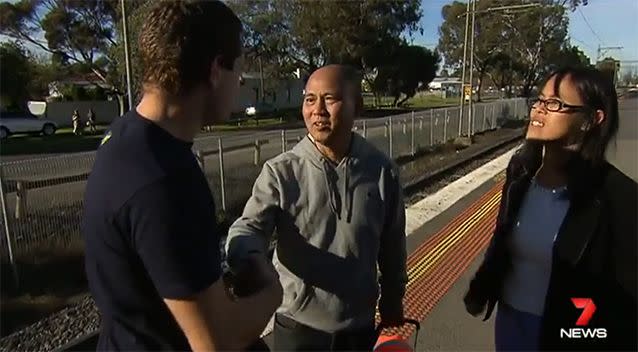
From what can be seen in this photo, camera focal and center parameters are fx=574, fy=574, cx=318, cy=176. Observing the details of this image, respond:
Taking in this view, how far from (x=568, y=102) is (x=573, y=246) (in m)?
0.57

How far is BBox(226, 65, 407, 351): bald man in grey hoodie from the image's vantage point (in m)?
2.27

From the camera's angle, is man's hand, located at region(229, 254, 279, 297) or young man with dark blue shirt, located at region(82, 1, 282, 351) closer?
young man with dark blue shirt, located at region(82, 1, 282, 351)

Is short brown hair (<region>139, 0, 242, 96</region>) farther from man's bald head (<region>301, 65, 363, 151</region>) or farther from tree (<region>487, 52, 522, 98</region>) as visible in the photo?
tree (<region>487, 52, 522, 98</region>)

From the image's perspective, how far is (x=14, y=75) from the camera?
3275 cm

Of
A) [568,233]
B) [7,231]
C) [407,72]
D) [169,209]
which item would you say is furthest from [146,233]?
[407,72]

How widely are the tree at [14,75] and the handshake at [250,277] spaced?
3271 cm

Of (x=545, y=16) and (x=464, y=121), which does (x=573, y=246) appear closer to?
(x=464, y=121)

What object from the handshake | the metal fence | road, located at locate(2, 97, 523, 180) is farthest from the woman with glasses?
road, located at locate(2, 97, 523, 180)

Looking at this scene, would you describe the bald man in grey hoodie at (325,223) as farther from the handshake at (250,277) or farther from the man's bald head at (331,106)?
the handshake at (250,277)

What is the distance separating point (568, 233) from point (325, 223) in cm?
94

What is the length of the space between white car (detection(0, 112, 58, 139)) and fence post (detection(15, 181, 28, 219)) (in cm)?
2569

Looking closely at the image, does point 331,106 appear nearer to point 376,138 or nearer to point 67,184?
point 67,184

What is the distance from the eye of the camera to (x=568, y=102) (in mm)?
2271

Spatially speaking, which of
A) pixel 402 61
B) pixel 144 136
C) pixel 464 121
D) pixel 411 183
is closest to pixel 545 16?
pixel 402 61
